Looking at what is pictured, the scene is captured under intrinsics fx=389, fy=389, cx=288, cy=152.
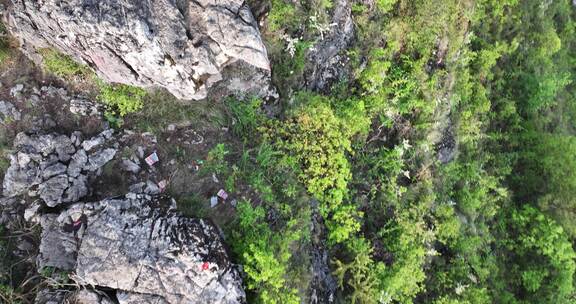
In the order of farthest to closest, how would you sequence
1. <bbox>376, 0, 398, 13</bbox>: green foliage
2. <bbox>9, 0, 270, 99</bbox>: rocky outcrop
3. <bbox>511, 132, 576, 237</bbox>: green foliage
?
<bbox>511, 132, 576, 237</bbox>: green foliage
<bbox>376, 0, 398, 13</bbox>: green foliage
<bbox>9, 0, 270, 99</bbox>: rocky outcrop

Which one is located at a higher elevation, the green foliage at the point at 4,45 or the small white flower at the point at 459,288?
the green foliage at the point at 4,45

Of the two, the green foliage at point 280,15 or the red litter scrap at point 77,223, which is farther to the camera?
the green foliage at point 280,15

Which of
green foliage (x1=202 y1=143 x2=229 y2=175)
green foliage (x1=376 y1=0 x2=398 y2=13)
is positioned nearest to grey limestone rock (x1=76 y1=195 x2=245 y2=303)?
green foliage (x1=202 y1=143 x2=229 y2=175)

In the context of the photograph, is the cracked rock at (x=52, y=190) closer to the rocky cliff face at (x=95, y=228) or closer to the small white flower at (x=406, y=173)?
the rocky cliff face at (x=95, y=228)

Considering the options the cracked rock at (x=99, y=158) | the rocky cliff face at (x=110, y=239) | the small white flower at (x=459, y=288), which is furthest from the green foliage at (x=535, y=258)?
the cracked rock at (x=99, y=158)

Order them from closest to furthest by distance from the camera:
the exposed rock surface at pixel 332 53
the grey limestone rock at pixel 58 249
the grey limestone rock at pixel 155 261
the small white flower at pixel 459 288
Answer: the grey limestone rock at pixel 155 261, the grey limestone rock at pixel 58 249, the exposed rock surface at pixel 332 53, the small white flower at pixel 459 288

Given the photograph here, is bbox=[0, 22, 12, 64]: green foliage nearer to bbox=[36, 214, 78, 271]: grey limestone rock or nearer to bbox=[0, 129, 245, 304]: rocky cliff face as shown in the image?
bbox=[0, 129, 245, 304]: rocky cliff face
